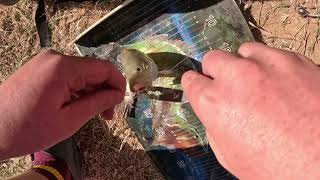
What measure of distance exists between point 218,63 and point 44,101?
608 millimetres

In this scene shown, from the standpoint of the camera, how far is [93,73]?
5.51 feet

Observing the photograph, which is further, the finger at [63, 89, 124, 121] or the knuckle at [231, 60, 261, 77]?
the finger at [63, 89, 124, 121]

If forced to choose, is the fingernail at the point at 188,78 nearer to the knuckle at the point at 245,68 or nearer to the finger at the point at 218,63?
the finger at the point at 218,63

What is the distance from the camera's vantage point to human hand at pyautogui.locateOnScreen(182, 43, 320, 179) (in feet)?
3.18

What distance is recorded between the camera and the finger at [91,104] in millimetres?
1657

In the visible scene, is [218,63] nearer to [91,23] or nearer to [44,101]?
[44,101]

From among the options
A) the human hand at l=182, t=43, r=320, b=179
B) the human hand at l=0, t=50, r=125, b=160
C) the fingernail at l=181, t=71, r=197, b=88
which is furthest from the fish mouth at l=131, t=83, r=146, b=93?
the human hand at l=182, t=43, r=320, b=179

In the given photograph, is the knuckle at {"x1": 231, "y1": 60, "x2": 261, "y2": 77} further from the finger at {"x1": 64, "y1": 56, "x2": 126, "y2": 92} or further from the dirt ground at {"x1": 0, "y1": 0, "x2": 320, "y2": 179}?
the dirt ground at {"x1": 0, "y1": 0, "x2": 320, "y2": 179}

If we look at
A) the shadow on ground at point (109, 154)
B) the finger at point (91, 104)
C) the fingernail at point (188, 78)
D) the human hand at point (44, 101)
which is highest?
the fingernail at point (188, 78)

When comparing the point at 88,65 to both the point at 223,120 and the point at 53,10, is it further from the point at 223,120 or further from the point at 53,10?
the point at 53,10

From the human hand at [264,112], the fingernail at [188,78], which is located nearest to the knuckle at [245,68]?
Answer: the human hand at [264,112]

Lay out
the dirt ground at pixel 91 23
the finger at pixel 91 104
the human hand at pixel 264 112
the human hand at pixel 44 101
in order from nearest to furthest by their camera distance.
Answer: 1. the human hand at pixel 264 112
2. the human hand at pixel 44 101
3. the finger at pixel 91 104
4. the dirt ground at pixel 91 23

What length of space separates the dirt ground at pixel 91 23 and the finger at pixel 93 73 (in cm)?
63

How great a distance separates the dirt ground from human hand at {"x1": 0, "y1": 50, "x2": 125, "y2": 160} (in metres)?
0.72
